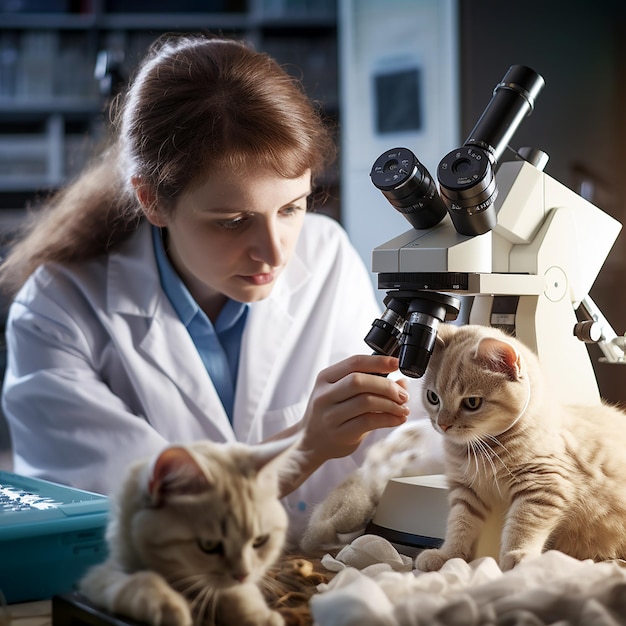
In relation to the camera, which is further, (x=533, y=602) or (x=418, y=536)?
(x=418, y=536)

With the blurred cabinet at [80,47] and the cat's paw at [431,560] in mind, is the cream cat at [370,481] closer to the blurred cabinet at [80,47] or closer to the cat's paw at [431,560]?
the cat's paw at [431,560]

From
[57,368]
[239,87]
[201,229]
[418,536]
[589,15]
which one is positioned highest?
[589,15]

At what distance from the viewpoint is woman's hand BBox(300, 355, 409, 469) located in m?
0.90

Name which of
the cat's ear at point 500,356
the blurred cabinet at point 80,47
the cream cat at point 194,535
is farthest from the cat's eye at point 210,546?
the blurred cabinet at point 80,47

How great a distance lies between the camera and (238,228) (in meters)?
1.09

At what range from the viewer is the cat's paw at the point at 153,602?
0.55m

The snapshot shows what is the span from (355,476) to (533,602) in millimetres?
435

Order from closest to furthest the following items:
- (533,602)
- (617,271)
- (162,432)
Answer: (533,602), (162,432), (617,271)

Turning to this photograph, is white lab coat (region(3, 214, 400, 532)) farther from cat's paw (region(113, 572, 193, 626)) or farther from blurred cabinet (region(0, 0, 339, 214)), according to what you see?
blurred cabinet (region(0, 0, 339, 214))

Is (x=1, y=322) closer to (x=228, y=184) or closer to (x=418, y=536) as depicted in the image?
(x=228, y=184)

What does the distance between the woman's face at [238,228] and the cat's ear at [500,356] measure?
1.18ft

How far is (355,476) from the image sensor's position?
1.04 metres

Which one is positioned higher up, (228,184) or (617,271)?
(228,184)

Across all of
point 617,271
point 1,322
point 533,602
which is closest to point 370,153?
point 617,271
